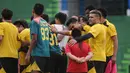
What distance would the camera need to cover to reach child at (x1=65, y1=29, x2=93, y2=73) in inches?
527

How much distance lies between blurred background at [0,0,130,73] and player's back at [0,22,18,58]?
616 cm

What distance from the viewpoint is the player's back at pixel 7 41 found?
1365 cm

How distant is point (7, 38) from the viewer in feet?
44.9

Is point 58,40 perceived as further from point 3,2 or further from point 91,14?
point 3,2

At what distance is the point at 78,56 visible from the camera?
44.1ft

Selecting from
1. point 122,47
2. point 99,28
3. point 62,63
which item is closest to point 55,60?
point 62,63

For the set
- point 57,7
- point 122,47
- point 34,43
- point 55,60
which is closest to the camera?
point 34,43

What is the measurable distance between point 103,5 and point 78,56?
9.23 meters

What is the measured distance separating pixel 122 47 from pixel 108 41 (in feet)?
17.2

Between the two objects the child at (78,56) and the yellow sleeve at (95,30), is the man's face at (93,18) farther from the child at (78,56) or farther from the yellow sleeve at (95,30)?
the child at (78,56)

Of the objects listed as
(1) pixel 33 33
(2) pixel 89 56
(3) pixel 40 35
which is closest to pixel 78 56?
(2) pixel 89 56

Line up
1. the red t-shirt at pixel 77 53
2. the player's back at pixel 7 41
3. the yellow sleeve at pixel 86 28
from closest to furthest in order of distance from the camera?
the red t-shirt at pixel 77 53
the player's back at pixel 7 41
the yellow sleeve at pixel 86 28

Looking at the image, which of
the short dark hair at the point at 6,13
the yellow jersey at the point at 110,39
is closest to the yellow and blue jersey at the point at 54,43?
the short dark hair at the point at 6,13

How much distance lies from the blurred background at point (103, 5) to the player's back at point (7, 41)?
6160mm
